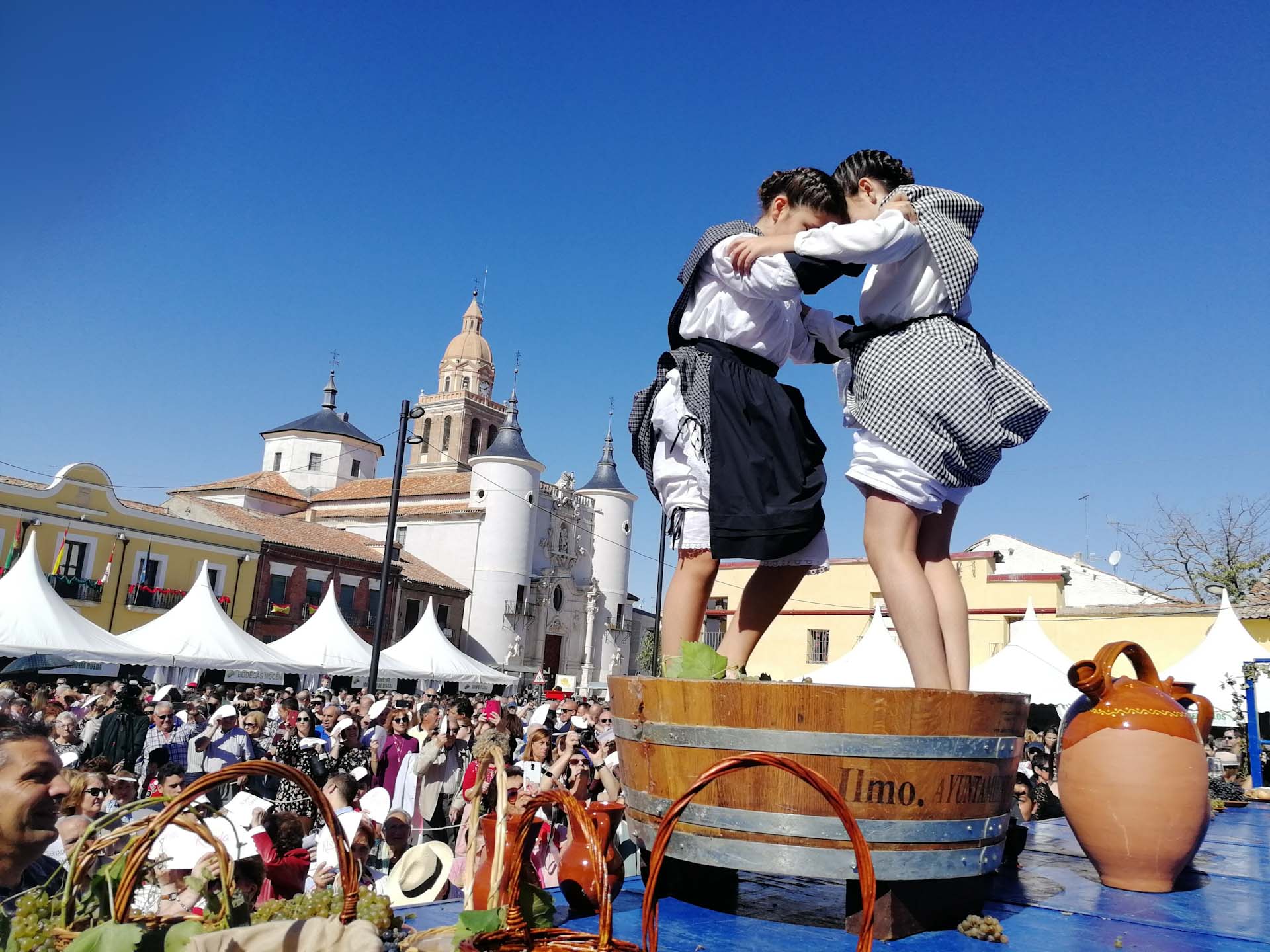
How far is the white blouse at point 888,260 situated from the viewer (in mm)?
2609

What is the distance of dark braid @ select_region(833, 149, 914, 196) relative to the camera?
3064 mm

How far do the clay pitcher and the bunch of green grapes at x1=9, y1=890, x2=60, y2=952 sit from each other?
2394 millimetres

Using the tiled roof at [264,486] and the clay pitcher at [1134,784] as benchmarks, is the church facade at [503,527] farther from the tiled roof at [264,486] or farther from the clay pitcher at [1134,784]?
the clay pitcher at [1134,784]

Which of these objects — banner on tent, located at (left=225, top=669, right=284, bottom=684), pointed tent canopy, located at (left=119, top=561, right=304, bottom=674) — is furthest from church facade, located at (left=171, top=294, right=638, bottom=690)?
pointed tent canopy, located at (left=119, top=561, right=304, bottom=674)

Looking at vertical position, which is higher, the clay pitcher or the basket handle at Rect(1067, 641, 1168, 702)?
the basket handle at Rect(1067, 641, 1168, 702)

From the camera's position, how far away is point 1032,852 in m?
3.30

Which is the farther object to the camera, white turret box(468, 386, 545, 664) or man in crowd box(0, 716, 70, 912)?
white turret box(468, 386, 545, 664)

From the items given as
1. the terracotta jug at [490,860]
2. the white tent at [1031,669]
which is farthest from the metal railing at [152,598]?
the terracotta jug at [490,860]

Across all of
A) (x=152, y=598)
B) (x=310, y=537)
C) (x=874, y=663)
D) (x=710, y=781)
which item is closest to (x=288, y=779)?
(x=710, y=781)

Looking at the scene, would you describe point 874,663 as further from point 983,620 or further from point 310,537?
point 310,537

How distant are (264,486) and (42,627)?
44735mm

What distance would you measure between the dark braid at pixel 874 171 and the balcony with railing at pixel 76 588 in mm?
36562

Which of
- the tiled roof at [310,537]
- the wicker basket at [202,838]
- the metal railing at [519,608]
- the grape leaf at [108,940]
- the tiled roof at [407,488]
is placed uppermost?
the tiled roof at [407,488]

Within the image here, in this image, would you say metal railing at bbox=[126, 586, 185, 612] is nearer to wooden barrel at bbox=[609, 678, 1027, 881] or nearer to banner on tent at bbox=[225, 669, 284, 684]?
banner on tent at bbox=[225, 669, 284, 684]
